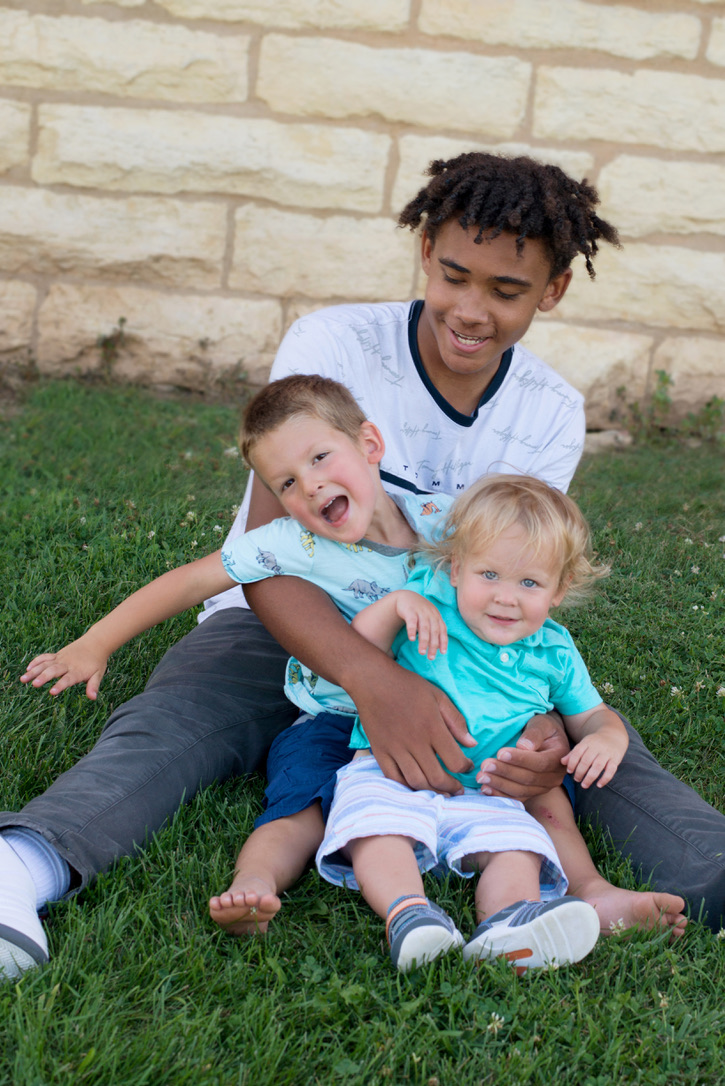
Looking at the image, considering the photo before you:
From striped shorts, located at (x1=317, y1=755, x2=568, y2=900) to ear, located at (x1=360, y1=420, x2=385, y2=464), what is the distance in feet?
2.55

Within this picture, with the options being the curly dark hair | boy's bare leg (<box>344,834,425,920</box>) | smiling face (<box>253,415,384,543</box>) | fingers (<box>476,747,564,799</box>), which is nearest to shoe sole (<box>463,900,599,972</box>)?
boy's bare leg (<box>344,834,425,920</box>)

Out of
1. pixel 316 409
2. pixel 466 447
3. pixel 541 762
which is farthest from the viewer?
pixel 466 447

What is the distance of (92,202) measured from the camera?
16.6 feet

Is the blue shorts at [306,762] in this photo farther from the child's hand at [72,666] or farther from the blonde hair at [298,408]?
the blonde hair at [298,408]

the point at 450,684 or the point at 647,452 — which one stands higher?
the point at 450,684

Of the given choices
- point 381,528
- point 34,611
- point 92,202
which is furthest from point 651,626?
point 92,202

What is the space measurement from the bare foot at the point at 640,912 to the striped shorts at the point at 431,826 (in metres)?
0.10

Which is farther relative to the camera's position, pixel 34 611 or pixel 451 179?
pixel 34 611

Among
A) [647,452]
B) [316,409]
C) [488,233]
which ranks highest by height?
[488,233]

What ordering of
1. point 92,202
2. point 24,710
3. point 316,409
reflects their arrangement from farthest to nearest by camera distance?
point 92,202 < point 24,710 < point 316,409

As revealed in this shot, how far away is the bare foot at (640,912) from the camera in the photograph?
6.44ft

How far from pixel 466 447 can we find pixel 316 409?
574mm

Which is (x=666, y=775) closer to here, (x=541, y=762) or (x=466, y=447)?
(x=541, y=762)

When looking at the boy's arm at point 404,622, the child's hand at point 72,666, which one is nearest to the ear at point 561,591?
the boy's arm at point 404,622
